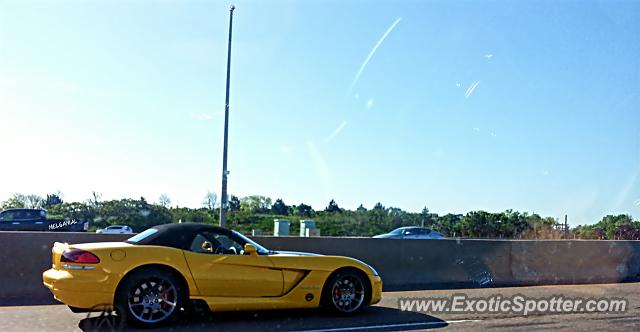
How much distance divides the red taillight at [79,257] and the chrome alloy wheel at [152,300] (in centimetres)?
53

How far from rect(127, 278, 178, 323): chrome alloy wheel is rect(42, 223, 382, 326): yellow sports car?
0.01 m

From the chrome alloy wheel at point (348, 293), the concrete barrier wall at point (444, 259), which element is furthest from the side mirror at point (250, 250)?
the concrete barrier wall at point (444, 259)

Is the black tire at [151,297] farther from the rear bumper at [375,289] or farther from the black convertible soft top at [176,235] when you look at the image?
the rear bumper at [375,289]

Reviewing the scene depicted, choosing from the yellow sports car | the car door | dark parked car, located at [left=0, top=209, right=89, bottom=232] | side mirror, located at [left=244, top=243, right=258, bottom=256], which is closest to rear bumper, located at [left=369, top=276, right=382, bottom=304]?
the yellow sports car

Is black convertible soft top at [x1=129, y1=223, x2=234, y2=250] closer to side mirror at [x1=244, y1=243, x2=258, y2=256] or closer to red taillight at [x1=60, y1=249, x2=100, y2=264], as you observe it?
side mirror at [x1=244, y1=243, x2=258, y2=256]

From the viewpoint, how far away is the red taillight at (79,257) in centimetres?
686

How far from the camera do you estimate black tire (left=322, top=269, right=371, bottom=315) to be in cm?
798

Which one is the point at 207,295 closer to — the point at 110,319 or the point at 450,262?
the point at 110,319

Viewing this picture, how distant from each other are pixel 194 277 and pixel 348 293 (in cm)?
203

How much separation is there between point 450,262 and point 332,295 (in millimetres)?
Result: 5581

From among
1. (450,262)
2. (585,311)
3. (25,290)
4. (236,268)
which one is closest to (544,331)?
(585,311)

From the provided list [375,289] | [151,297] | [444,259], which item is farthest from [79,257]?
[444,259]

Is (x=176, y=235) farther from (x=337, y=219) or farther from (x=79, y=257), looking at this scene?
(x=337, y=219)

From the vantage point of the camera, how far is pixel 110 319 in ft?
23.5
